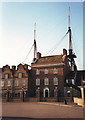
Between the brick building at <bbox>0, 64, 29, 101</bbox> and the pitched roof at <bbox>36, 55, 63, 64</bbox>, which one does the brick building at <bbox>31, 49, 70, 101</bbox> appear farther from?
the brick building at <bbox>0, 64, 29, 101</bbox>

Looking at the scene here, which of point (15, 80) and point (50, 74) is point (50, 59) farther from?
point (15, 80)

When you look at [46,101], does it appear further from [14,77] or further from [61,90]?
[14,77]

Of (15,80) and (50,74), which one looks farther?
(15,80)

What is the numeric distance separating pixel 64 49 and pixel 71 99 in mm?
16940

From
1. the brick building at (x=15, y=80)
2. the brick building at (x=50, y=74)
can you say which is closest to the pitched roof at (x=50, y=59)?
the brick building at (x=50, y=74)

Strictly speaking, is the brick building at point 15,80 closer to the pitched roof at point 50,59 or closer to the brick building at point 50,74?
the brick building at point 50,74

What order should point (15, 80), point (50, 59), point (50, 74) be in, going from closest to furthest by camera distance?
point (50, 74) < point (50, 59) < point (15, 80)

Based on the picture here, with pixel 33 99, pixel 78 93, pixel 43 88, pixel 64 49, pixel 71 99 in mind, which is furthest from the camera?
pixel 64 49

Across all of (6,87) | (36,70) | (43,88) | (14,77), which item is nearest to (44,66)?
(36,70)

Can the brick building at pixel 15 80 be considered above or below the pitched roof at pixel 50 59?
below

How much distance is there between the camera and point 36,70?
46344mm

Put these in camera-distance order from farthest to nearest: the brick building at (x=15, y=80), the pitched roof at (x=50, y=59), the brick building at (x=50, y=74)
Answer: the brick building at (x=15, y=80)
the pitched roof at (x=50, y=59)
the brick building at (x=50, y=74)

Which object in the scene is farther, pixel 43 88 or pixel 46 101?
pixel 43 88

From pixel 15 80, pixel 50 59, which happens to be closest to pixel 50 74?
pixel 50 59
